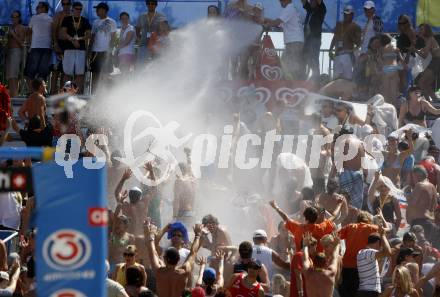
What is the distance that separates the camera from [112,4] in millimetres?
17812

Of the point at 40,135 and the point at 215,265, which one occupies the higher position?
the point at 40,135

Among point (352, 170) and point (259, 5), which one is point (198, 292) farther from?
point (259, 5)

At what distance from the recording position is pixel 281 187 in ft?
45.6

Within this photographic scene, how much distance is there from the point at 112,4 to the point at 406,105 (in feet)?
15.6

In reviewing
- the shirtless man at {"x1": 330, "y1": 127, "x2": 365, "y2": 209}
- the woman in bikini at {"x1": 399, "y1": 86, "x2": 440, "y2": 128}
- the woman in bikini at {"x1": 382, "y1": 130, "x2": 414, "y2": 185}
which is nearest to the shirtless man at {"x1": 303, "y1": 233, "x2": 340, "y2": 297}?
the shirtless man at {"x1": 330, "y1": 127, "x2": 365, "y2": 209}

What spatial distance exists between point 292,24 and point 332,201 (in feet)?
16.6

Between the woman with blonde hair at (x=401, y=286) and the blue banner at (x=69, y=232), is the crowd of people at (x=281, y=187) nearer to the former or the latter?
the woman with blonde hair at (x=401, y=286)

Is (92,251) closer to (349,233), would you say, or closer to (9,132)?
(349,233)

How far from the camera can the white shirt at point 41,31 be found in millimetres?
16750

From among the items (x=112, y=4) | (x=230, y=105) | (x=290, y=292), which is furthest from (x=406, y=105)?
(x=290, y=292)

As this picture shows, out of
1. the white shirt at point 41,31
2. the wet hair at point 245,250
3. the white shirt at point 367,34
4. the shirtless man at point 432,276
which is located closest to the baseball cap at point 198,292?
the wet hair at point 245,250

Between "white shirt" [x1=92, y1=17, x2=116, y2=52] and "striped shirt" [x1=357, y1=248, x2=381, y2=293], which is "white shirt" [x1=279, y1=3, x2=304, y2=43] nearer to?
"white shirt" [x1=92, y1=17, x2=116, y2=52]

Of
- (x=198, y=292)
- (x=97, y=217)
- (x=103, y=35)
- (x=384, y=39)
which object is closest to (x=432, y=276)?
(x=198, y=292)

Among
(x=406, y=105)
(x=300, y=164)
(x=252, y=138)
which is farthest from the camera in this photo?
(x=406, y=105)
